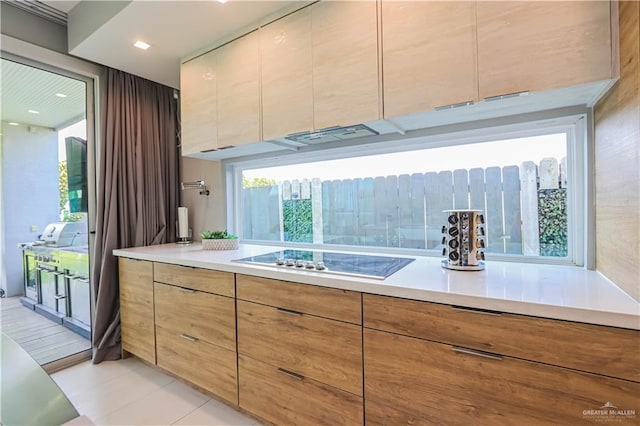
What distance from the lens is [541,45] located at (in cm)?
113

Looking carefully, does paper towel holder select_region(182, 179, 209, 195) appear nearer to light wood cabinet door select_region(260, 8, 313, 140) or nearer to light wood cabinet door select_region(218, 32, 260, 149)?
light wood cabinet door select_region(218, 32, 260, 149)

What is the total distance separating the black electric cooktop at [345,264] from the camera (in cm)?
138

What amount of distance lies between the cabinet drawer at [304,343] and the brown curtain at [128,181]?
151cm

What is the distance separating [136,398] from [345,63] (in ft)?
7.82

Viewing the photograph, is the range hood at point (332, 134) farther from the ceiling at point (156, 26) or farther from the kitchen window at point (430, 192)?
the ceiling at point (156, 26)

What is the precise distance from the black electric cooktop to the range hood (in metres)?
0.74

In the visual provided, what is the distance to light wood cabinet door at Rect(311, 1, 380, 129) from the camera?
148 centimetres

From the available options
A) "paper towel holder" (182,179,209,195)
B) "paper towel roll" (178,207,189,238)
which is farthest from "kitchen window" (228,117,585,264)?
"paper towel roll" (178,207,189,238)

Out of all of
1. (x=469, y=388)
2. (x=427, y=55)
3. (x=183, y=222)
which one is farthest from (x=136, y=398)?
(x=427, y=55)

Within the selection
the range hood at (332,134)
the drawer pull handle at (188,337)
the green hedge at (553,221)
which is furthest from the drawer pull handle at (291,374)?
the green hedge at (553,221)

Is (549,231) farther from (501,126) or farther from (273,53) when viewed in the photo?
(273,53)

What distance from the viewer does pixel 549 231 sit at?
155cm

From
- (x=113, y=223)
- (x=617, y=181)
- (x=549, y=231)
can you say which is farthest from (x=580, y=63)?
(x=113, y=223)

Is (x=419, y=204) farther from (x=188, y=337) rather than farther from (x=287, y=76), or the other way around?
(x=188, y=337)
